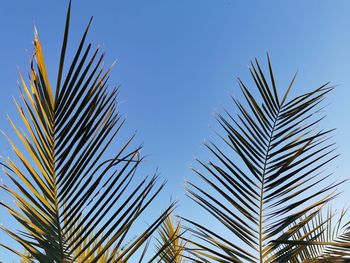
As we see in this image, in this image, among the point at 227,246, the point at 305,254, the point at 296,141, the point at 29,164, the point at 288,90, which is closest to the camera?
the point at 29,164

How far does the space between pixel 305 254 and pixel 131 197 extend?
6.57ft

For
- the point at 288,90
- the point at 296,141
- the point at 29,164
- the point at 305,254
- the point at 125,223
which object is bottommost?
the point at 125,223

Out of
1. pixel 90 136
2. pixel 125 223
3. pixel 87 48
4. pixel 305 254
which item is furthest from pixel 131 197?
pixel 305 254

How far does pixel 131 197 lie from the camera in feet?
4.17

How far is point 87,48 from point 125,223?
56 cm

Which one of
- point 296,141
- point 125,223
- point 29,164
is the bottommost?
point 125,223

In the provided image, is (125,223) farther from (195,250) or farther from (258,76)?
(258,76)

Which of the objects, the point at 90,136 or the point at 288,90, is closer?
the point at 90,136

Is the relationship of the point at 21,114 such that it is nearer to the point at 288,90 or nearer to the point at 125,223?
the point at 125,223

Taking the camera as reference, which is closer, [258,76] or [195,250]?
[195,250]

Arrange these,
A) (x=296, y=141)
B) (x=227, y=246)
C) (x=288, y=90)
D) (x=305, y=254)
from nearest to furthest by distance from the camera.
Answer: (x=227, y=246) < (x=296, y=141) < (x=288, y=90) < (x=305, y=254)

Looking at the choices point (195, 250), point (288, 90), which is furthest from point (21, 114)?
point (288, 90)

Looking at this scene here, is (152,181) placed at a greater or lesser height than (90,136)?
lesser

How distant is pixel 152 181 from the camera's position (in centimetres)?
132
